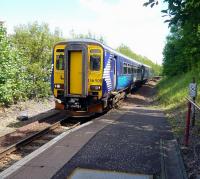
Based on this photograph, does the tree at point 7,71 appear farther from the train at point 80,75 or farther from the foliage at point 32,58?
the train at point 80,75

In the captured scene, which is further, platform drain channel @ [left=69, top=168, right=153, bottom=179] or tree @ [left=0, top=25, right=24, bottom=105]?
tree @ [left=0, top=25, right=24, bottom=105]

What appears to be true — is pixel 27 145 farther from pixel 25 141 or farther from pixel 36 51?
pixel 36 51

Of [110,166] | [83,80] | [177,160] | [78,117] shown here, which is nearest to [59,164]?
[110,166]

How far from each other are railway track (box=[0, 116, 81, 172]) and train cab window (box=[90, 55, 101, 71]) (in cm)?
250

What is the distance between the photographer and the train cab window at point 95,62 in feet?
48.2

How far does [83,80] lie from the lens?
14.5 m

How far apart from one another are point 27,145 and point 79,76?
4.89 metres

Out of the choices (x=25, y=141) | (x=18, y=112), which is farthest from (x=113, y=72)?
(x=25, y=141)

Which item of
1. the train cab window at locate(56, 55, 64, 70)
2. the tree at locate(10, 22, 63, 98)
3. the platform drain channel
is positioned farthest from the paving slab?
the tree at locate(10, 22, 63, 98)

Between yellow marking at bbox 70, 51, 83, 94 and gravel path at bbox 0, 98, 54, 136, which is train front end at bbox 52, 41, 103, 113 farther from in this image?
gravel path at bbox 0, 98, 54, 136

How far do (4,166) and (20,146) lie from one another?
1.75 m

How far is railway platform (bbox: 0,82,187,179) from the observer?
7.03m

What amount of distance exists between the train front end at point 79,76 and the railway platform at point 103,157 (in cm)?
328

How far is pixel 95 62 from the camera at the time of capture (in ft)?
48.3
